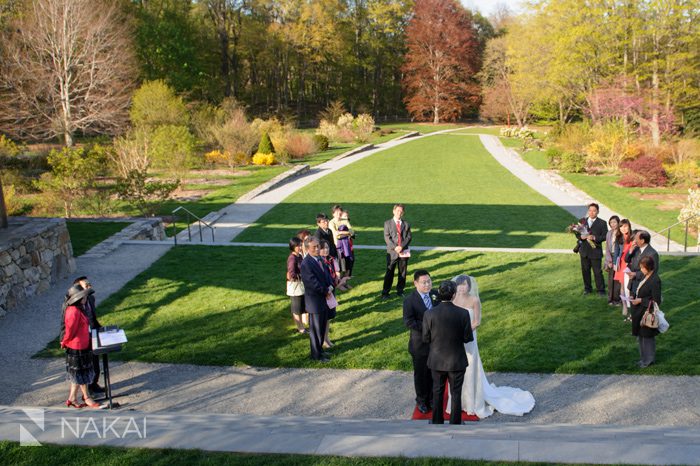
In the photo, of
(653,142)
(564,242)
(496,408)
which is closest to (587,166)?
(653,142)

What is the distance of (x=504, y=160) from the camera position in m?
36.2

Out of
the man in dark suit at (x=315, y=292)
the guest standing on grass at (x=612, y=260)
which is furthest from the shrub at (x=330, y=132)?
the man in dark suit at (x=315, y=292)

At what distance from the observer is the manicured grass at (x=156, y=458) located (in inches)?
204

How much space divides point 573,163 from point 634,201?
753 cm

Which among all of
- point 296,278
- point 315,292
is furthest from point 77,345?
point 296,278

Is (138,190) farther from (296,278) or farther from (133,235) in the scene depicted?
(296,278)

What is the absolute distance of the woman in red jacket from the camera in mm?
7301

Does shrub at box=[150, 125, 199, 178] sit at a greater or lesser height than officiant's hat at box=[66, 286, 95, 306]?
greater

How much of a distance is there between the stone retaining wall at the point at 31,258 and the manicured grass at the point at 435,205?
18.1 ft

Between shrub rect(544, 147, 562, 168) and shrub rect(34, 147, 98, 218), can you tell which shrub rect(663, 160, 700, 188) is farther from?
shrub rect(34, 147, 98, 218)

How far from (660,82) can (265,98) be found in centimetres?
4439

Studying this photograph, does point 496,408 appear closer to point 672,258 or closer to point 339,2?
point 672,258

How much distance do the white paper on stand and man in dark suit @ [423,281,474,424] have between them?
3.47 m

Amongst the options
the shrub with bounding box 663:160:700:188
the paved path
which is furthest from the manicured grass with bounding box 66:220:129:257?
the shrub with bounding box 663:160:700:188
